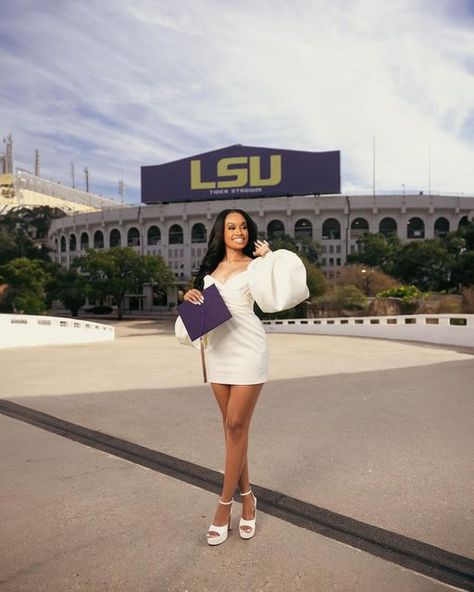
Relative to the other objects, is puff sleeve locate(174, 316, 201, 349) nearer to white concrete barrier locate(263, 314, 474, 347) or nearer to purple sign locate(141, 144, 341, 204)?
white concrete barrier locate(263, 314, 474, 347)

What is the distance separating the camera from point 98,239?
65375mm

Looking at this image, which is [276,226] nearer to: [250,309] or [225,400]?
[250,309]

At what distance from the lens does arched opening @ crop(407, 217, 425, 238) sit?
5594cm

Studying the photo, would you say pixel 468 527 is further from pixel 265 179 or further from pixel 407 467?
pixel 265 179

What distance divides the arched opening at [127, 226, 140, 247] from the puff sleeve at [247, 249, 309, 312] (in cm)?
6164

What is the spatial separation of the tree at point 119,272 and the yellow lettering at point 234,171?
1508 centimetres

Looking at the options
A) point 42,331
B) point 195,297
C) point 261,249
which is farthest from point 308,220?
point 195,297

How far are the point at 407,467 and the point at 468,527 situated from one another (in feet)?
3.11

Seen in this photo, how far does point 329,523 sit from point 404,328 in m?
14.8

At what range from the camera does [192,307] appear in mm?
2682

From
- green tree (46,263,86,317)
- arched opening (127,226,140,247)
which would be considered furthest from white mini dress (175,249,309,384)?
arched opening (127,226,140,247)

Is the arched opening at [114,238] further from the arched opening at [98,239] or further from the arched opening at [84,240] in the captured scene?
the arched opening at [84,240]

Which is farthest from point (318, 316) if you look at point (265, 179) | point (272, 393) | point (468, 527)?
point (265, 179)

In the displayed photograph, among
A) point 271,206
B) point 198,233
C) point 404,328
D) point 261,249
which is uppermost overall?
point 271,206
